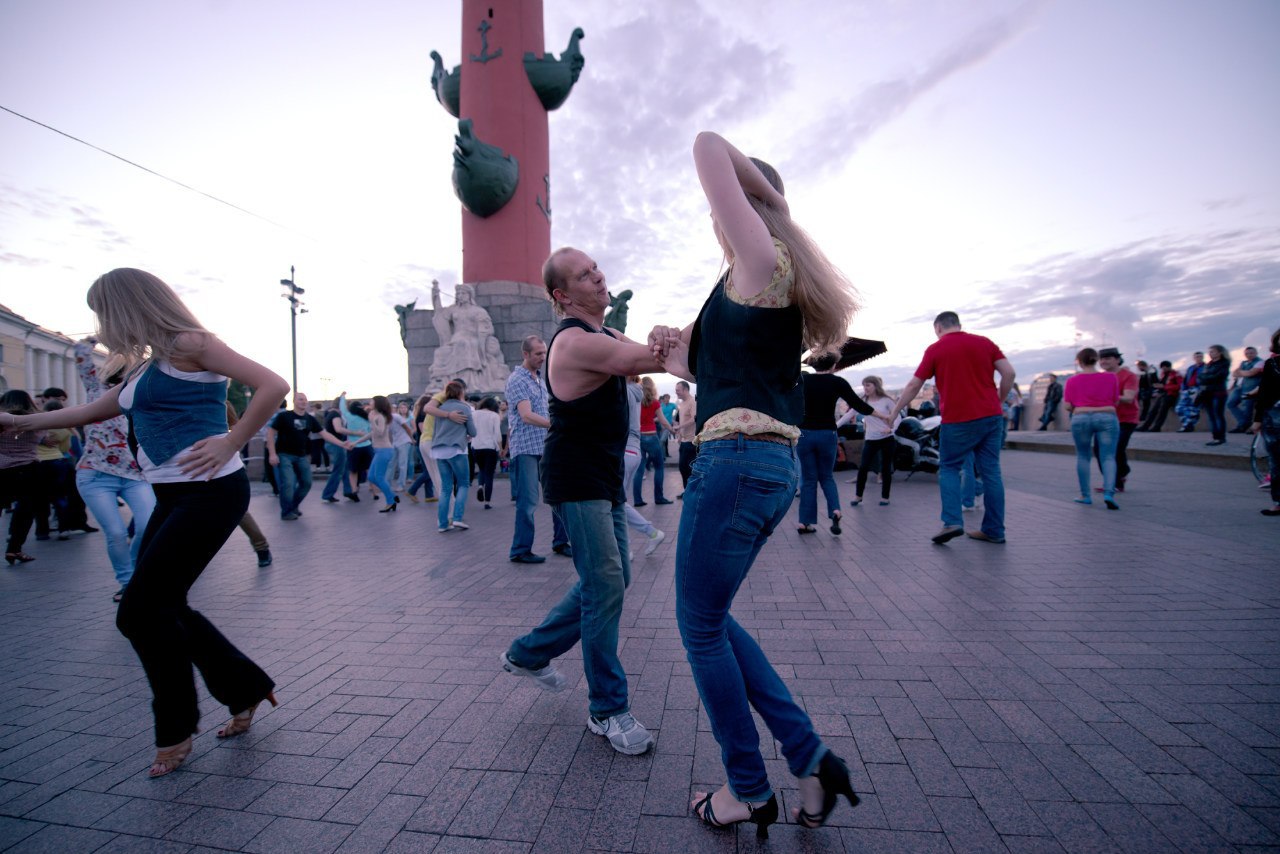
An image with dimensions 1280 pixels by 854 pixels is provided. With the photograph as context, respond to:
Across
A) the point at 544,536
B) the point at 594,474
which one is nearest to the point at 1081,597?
the point at 594,474

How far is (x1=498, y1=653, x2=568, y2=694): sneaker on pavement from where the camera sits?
280cm

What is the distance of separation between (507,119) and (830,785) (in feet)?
65.4

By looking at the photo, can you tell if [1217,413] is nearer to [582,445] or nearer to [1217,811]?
[1217,811]

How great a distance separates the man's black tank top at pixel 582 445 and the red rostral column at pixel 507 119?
16.9m

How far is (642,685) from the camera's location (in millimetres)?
3010

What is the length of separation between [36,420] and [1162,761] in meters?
4.54

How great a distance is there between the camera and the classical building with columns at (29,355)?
149 feet

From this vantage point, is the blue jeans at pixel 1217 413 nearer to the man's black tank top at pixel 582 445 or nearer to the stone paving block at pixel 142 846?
the man's black tank top at pixel 582 445

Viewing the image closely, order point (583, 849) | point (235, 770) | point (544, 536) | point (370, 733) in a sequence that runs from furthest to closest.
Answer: point (544, 536), point (370, 733), point (235, 770), point (583, 849)

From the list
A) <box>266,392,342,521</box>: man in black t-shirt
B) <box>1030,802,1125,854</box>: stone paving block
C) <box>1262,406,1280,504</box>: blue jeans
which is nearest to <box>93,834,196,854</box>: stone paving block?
<box>1030,802,1125,854</box>: stone paving block

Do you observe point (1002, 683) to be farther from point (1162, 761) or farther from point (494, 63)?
point (494, 63)

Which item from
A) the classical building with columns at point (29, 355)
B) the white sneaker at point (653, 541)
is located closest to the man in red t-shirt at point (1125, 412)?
the white sneaker at point (653, 541)

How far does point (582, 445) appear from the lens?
248cm

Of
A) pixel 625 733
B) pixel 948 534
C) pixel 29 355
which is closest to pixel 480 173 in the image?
pixel 948 534
